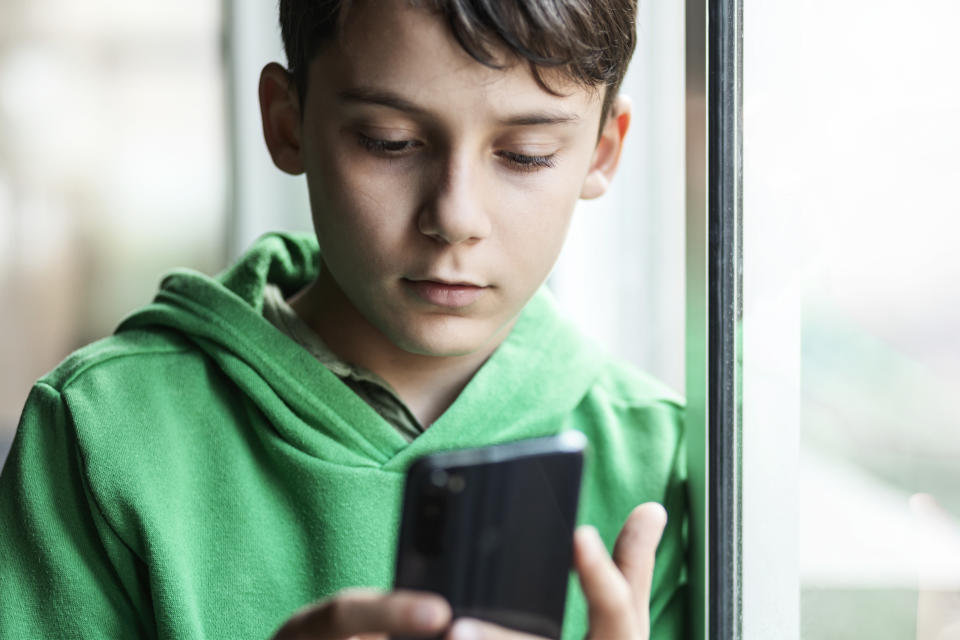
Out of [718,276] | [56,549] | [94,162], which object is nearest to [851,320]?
[718,276]

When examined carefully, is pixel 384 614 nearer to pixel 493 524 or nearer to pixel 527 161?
pixel 493 524

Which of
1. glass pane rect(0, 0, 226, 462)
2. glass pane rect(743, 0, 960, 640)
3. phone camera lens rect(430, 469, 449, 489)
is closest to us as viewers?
phone camera lens rect(430, 469, 449, 489)

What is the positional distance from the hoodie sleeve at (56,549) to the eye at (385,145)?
13.1 inches

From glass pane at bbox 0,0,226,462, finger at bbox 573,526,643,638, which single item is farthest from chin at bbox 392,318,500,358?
A: glass pane at bbox 0,0,226,462

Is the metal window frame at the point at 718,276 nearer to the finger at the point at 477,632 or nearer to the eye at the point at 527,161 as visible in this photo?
the eye at the point at 527,161

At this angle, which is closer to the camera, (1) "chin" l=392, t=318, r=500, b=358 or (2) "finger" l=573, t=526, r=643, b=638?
(2) "finger" l=573, t=526, r=643, b=638

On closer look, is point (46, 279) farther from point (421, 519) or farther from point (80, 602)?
point (421, 519)

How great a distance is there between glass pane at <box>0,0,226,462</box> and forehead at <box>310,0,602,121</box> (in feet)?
5.69

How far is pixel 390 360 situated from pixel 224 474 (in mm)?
180

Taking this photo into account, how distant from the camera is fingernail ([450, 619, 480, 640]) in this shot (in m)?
0.48

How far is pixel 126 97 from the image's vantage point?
2.48 meters

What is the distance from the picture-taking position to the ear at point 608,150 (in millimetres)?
882

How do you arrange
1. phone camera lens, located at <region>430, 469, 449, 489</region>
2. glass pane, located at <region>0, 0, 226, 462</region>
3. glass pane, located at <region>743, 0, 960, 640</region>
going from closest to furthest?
phone camera lens, located at <region>430, 469, 449, 489</region> → glass pane, located at <region>743, 0, 960, 640</region> → glass pane, located at <region>0, 0, 226, 462</region>

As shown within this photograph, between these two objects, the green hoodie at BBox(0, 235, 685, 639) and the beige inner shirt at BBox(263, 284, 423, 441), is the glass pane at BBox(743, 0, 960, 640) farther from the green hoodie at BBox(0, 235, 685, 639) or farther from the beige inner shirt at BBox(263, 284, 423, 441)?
the beige inner shirt at BBox(263, 284, 423, 441)
